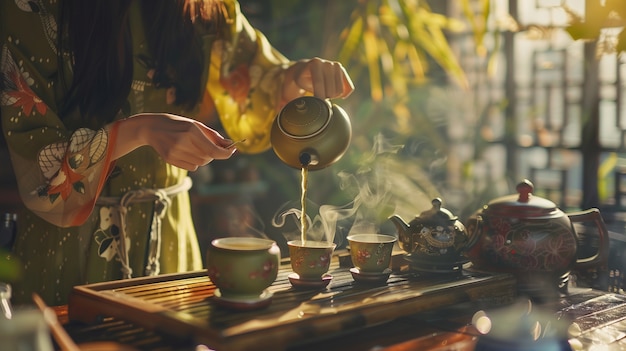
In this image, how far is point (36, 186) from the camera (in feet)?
5.92

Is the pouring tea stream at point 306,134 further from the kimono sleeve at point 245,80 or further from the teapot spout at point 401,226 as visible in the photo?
the kimono sleeve at point 245,80

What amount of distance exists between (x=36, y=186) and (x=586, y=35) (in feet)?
5.97

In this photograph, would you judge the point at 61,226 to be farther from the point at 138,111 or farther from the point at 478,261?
the point at 478,261

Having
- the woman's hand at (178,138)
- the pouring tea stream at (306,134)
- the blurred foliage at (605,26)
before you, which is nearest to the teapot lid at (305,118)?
the pouring tea stream at (306,134)

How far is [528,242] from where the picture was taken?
1782 mm

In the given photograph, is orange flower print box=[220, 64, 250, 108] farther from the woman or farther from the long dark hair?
the long dark hair

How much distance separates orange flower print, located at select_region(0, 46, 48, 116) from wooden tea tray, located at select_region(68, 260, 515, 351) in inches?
20.2

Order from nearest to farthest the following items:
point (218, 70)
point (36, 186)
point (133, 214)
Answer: point (36, 186)
point (133, 214)
point (218, 70)

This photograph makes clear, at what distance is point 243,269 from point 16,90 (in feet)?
2.64

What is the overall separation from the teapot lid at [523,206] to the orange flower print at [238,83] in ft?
3.05

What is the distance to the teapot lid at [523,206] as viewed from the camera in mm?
1802

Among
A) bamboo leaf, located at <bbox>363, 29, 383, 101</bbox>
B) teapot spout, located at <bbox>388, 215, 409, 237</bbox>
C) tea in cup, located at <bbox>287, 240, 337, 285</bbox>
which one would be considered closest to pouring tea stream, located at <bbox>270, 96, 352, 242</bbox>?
tea in cup, located at <bbox>287, 240, 337, 285</bbox>

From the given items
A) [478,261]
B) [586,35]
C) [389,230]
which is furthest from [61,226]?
[389,230]

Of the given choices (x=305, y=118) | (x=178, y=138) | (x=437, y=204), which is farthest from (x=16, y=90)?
(x=437, y=204)
